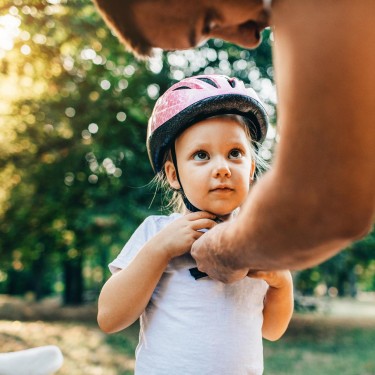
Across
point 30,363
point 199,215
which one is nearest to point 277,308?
point 199,215

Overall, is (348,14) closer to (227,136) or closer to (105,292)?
(227,136)

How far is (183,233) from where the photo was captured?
61.7 inches

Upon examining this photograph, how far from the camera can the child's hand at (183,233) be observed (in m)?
1.55

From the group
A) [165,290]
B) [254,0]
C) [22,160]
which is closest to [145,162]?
[22,160]

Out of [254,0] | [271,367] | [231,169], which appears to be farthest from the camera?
[271,367]

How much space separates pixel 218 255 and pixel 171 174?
3.42 ft

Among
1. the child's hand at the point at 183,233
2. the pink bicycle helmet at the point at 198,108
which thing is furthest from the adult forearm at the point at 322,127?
the pink bicycle helmet at the point at 198,108

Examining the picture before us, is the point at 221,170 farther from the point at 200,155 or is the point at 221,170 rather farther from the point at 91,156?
the point at 91,156

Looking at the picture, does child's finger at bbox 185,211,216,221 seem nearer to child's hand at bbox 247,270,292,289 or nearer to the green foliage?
child's hand at bbox 247,270,292,289

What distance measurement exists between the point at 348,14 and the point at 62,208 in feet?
42.4

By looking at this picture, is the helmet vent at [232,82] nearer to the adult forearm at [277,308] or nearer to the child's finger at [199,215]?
the child's finger at [199,215]

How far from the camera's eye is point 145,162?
1201cm

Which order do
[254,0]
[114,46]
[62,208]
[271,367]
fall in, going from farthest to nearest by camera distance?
[62,208], [114,46], [271,367], [254,0]

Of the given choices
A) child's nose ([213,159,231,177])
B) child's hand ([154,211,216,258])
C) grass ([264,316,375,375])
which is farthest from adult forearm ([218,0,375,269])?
grass ([264,316,375,375])
